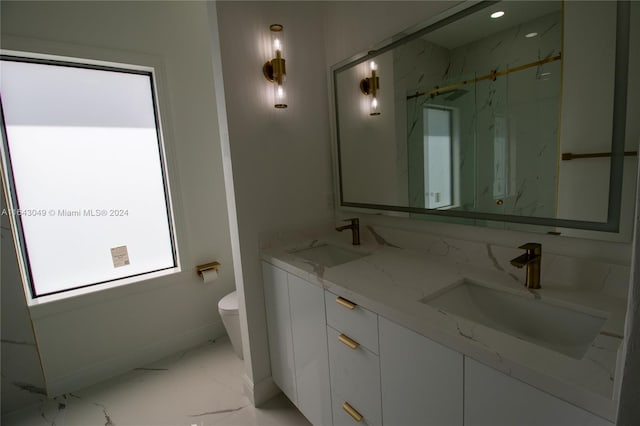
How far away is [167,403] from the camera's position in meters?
1.94

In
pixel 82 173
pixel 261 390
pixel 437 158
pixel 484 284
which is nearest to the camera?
pixel 484 284

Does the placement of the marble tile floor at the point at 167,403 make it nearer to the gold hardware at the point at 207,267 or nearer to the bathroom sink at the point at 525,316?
the gold hardware at the point at 207,267

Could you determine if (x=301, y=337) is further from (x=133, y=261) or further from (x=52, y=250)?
(x=52, y=250)

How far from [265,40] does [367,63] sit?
0.60m

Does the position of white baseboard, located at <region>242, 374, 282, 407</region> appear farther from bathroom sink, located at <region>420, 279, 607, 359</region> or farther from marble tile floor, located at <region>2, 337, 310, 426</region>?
bathroom sink, located at <region>420, 279, 607, 359</region>

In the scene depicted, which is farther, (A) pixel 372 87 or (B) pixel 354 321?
(A) pixel 372 87

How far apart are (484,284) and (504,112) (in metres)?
0.67

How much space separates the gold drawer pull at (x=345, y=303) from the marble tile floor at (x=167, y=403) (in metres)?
0.98

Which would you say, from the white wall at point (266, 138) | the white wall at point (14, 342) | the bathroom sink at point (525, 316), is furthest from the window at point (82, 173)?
the bathroom sink at point (525, 316)

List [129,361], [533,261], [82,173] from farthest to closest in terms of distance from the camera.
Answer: [129,361], [82,173], [533,261]

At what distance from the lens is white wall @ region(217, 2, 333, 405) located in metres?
1.66

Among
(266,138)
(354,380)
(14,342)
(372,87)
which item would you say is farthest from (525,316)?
(14,342)

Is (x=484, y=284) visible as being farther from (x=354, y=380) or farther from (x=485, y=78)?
(x=485, y=78)

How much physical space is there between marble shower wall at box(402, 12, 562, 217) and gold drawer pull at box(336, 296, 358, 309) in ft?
2.24
